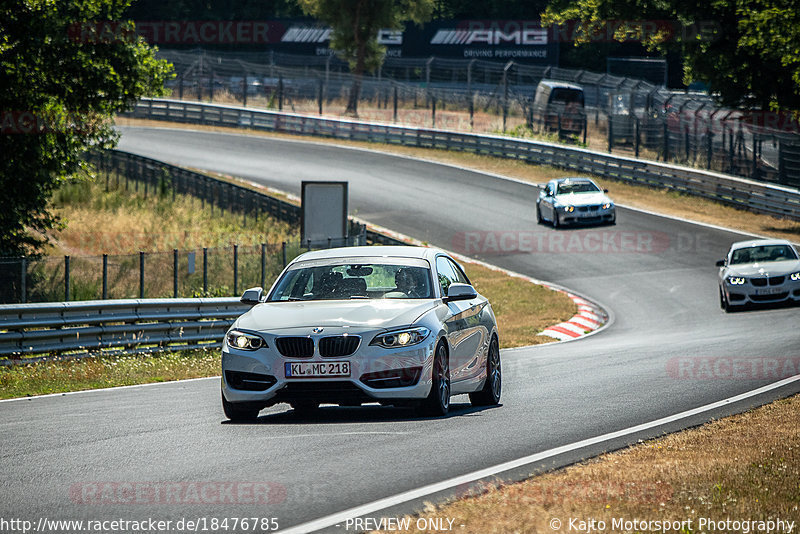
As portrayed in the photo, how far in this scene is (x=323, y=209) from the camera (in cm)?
2762

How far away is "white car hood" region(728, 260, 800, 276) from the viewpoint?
Answer: 23875 millimetres

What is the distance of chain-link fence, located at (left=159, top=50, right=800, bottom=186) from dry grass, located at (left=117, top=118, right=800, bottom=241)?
3160 mm

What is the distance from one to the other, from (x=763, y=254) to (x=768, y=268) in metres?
0.74

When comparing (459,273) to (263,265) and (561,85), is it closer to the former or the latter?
(263,265)

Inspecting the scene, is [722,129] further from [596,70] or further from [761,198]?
[596,70]

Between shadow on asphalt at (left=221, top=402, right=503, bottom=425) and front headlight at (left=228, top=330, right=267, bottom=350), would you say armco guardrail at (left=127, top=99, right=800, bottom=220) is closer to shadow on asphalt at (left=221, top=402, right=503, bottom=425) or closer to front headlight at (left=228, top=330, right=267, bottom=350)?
shadow on asphalt at (left=221, top=402, right=503, bottom=425)

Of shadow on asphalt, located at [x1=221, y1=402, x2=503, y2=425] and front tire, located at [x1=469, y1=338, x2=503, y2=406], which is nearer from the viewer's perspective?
shadow on asphalt, located at [x1=221, y1=402, x2=503, y2=425]

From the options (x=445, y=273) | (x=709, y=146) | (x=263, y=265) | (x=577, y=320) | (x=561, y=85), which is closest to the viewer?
(x=445, y=273)

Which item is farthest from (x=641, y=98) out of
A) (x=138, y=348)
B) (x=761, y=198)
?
(x=138, y=348)

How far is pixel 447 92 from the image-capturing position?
57.8m

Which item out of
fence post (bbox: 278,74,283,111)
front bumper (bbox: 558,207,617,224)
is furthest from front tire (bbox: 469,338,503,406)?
fence post (bbox: 278,74,283,111)

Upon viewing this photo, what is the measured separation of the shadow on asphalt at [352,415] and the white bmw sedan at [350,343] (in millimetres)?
149

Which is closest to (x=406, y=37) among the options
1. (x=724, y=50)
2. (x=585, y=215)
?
(x=724, y=50)

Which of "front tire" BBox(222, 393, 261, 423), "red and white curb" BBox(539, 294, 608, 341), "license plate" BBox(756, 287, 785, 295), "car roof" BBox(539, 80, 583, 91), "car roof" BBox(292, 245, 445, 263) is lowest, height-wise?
"red and white curb" BBox(539, 294, 608, 341)
